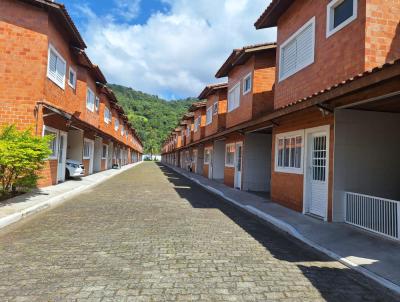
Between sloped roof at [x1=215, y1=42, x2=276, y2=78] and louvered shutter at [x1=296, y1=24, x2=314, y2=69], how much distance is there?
3589 millimetres

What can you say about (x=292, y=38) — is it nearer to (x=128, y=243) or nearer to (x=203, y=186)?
(x=128, y=243)

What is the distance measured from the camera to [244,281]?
4.45 meters

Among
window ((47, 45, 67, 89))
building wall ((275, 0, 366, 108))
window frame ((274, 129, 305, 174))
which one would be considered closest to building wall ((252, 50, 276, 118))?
building wall ((275, 0, 366, 108))

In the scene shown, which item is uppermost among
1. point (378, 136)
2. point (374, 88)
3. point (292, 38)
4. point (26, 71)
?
point (292, 38)

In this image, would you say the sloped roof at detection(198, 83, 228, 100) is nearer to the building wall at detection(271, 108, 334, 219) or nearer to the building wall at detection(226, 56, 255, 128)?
the building wall at detection(226, 56, 255, 128)

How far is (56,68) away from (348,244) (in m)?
13.4

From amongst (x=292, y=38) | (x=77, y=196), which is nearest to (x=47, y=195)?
(x=77, y=196)

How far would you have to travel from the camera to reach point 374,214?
743cm

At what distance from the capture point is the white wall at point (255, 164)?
16.4 m

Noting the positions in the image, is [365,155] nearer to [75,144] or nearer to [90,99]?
[75,144]

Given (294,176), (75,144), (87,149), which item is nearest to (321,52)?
(294,176)

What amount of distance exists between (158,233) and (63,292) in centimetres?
326

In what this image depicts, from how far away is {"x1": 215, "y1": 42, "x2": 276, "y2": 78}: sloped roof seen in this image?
572 inches

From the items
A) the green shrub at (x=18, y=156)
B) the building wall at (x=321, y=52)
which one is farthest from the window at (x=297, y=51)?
the green shrub at (x=18, y=156)
